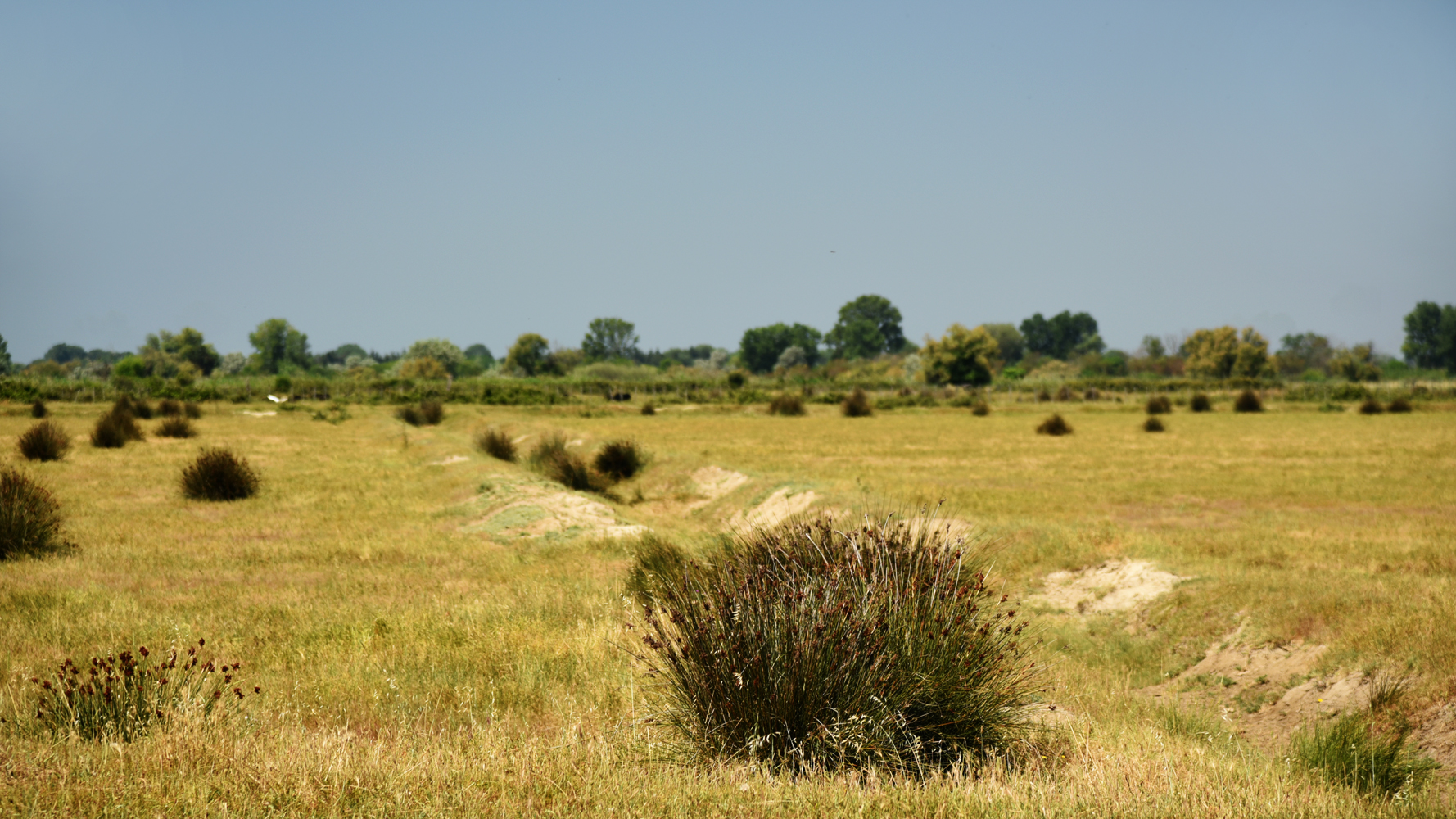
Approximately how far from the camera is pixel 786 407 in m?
66.2

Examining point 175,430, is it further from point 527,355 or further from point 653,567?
point 527,355

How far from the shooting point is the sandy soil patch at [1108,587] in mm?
11414

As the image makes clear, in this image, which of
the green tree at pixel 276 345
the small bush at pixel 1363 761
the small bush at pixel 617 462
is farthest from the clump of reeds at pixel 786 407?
the green tree at pixel 276 345

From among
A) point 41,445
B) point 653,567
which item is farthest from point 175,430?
point 653,567

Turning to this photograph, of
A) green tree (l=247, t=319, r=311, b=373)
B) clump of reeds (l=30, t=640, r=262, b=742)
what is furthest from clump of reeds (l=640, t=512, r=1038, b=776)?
green tree (l=247, t=319, r=311, b=373)

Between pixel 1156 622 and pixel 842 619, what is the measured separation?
22.2 ft

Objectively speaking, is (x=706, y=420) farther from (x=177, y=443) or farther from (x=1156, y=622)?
(x=1156, y=622)

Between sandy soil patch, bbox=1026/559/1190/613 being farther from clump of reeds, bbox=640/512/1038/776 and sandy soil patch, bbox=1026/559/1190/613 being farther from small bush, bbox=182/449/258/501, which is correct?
small bush, bbox=182/449/258/501

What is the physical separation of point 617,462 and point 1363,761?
869 inches

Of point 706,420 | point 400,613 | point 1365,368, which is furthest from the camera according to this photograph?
point 1365,368

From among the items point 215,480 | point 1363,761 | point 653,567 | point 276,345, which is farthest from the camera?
point 276,345

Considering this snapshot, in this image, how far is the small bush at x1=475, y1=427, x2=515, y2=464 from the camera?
3020 cm

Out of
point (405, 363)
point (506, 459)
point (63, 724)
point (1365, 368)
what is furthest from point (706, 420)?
point (1365, 368)

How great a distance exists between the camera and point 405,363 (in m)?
140
